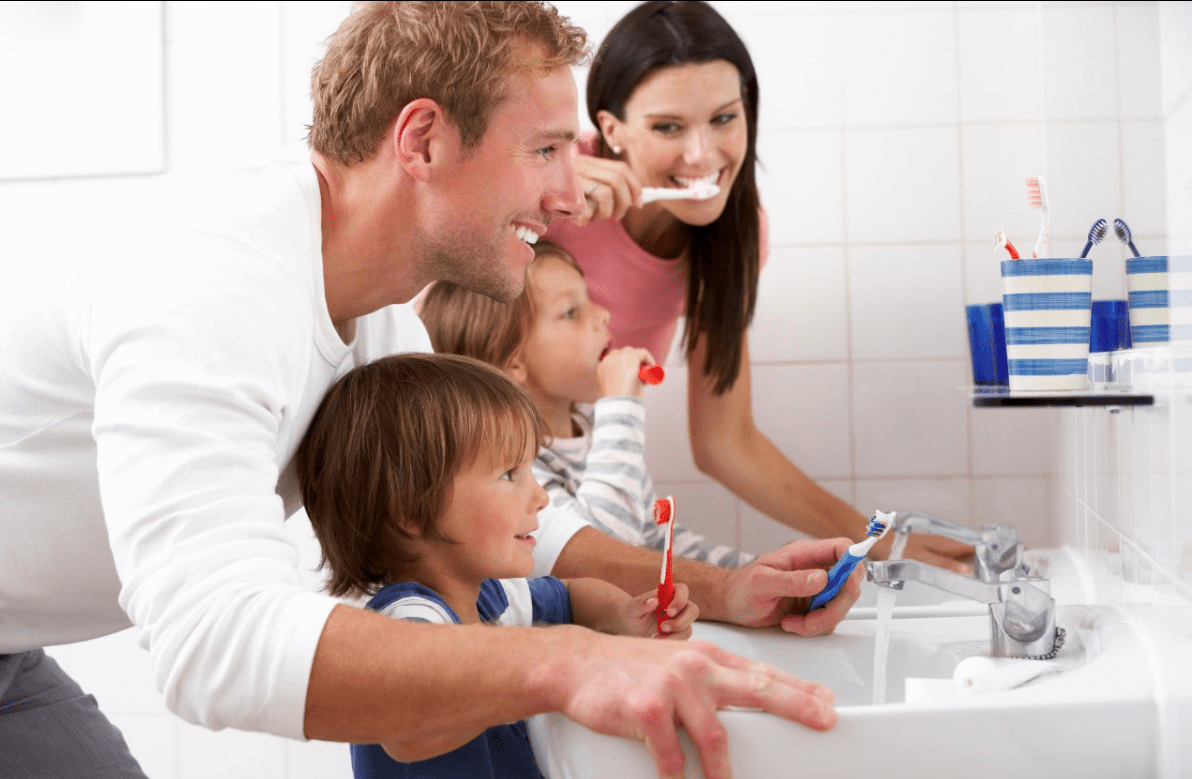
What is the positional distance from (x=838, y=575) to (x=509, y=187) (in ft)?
1.49

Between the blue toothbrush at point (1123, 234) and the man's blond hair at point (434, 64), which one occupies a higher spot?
the man's blond hair at point (434, 64)

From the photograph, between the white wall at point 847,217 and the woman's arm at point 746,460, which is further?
the white wall at point 847,217

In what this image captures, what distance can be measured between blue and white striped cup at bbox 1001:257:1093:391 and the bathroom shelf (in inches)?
0.7

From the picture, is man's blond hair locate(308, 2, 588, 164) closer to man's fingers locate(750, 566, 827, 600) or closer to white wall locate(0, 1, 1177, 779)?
man's fingers locate(750, 566, 827, 600)

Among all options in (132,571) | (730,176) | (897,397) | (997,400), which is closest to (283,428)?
(132,571)

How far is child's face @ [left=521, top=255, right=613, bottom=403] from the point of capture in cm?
149

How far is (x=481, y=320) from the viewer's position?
57.8 inches

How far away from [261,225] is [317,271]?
0.07 m

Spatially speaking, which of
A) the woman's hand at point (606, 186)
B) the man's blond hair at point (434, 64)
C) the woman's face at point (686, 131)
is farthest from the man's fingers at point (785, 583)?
the woman's face at point (686, 131)

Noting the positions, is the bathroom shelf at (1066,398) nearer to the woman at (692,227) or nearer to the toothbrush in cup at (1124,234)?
the toothbrush in cup at (1124,234)

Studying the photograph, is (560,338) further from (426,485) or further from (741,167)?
(426,485)

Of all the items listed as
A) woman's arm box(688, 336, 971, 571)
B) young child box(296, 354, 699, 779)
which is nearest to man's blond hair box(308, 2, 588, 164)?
young child box(296, 354, 699, 779)

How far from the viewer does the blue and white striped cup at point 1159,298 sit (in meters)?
0.72

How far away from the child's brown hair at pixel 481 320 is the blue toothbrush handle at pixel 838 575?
60 centimetres
